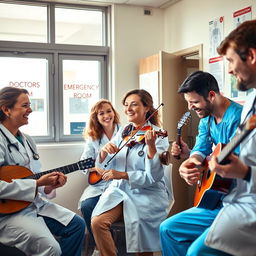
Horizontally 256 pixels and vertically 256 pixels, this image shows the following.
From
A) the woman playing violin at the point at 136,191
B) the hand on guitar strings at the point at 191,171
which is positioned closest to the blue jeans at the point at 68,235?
the woman playing violin at the point at 136,191

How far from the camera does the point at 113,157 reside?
303 centimetres

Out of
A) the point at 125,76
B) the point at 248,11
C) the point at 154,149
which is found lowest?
the point at 154,149

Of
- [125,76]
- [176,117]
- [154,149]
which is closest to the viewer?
[154,149]

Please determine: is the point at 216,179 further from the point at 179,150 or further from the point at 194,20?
the point at 194,20

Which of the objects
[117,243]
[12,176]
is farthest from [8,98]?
[117,243]

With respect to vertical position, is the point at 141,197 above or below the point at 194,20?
below

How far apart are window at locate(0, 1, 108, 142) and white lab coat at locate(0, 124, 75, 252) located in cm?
139

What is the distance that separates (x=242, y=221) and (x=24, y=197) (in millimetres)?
1379

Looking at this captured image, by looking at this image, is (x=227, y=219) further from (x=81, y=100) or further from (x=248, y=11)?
(x=81, y=100)

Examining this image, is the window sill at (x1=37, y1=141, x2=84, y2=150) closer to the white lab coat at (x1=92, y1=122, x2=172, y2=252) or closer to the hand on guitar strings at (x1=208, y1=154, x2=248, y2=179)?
the white lab coat at (x1=92, y1=122, x2=172, y2=252)

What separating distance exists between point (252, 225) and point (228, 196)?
212 millimetres

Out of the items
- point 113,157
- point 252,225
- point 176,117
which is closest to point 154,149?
point 113,157

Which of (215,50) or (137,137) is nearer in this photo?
(137,137)

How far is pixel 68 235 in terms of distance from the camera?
104 inches
